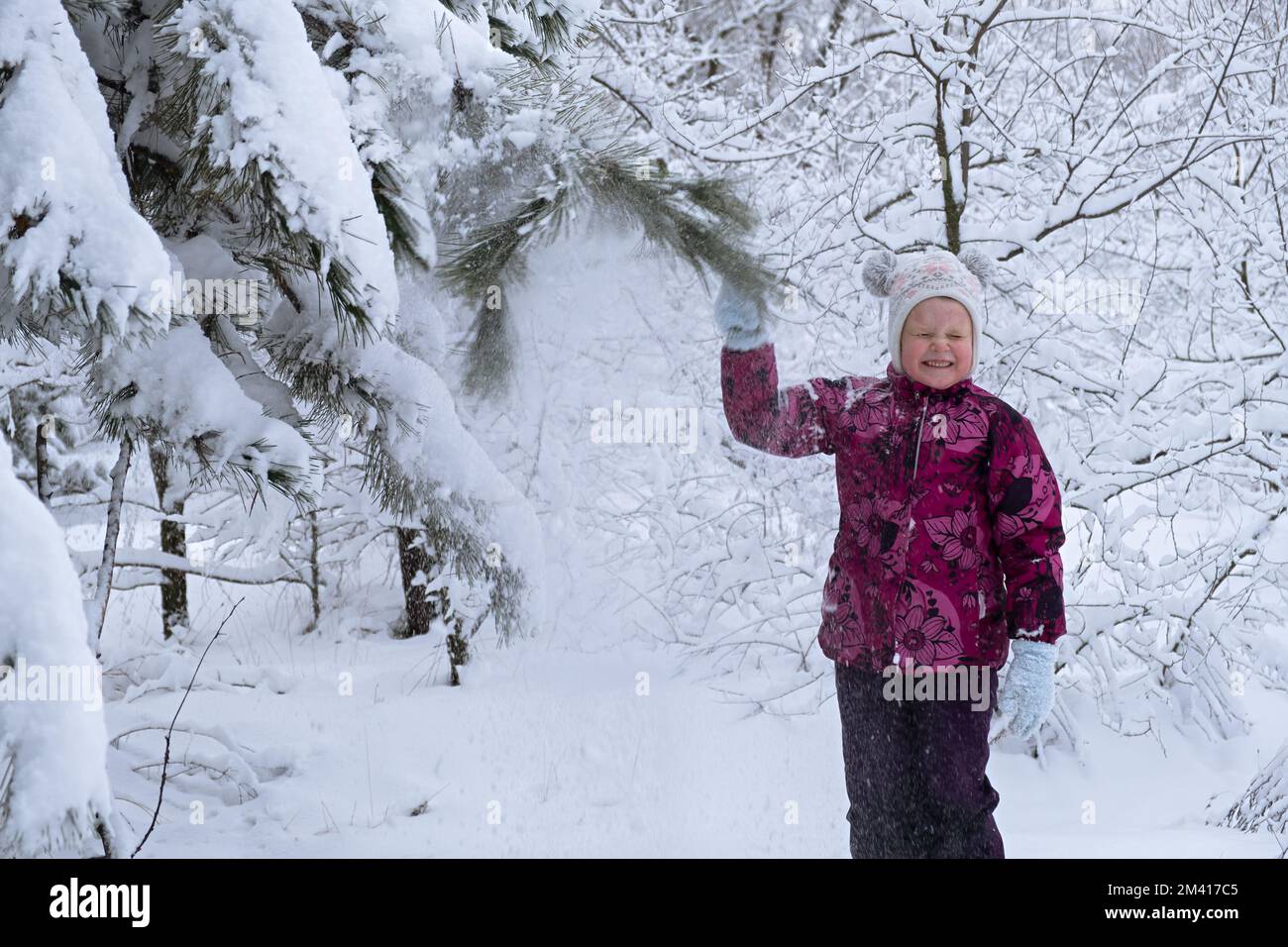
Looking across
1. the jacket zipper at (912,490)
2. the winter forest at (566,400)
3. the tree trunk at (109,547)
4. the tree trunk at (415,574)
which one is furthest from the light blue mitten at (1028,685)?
the tree trunk at (415,574)

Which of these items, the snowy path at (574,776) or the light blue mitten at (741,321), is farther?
the snowy path at (574,776)

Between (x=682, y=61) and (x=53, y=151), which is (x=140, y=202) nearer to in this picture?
(x=53, y=151)

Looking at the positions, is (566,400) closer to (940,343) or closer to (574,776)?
(574,776)

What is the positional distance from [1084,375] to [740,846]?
231cm

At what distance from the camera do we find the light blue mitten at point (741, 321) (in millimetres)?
2529

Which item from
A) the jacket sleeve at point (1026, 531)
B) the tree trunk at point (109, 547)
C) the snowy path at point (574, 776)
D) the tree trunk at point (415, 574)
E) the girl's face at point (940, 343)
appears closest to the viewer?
the jacket sleeve at point (1026, 531)

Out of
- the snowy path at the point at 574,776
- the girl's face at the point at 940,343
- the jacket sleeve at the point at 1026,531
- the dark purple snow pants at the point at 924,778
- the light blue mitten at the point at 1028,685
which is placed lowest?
the snowy path at the point at 574,776

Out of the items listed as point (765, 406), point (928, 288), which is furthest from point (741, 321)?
point (928, 288)

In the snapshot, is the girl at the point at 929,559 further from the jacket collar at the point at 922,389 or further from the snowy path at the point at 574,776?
the snowy path at the point at 574,776

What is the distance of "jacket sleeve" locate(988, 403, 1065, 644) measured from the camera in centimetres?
235

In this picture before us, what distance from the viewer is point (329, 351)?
2.75m

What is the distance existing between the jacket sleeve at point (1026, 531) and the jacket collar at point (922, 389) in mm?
135

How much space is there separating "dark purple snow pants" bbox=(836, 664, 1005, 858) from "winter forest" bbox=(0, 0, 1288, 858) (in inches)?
19.2
